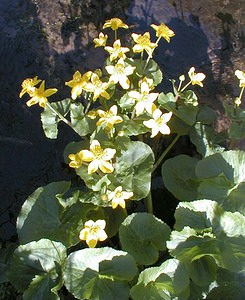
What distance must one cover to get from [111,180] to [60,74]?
113 cm

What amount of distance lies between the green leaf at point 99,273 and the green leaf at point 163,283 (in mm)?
57

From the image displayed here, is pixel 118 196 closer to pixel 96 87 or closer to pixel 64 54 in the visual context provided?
pixel 96 87

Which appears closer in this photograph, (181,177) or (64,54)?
→ (181,177)

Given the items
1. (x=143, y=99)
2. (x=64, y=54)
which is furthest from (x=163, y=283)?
(x=64, y=54)

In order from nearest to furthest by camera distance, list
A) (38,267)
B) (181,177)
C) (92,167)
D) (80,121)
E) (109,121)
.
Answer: (92,167) → (109,121) → (38,267) → (80,121) → (181,177)

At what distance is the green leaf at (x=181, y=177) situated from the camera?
254cm

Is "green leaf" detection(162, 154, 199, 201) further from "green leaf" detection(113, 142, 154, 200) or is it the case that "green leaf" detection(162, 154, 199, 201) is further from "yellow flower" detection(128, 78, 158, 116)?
"yellow flower" detection(128, 78, 158, 116)

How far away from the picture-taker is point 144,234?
7.51ft

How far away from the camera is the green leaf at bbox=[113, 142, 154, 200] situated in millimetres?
2240

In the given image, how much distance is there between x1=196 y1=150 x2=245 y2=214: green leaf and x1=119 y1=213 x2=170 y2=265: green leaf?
0.23 metres

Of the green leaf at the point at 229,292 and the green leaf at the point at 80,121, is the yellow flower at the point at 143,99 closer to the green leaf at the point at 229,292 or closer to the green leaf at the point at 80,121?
the green leaf at the point at 80,121

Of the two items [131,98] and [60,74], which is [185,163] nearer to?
[131,98]

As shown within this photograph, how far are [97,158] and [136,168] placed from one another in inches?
12.5

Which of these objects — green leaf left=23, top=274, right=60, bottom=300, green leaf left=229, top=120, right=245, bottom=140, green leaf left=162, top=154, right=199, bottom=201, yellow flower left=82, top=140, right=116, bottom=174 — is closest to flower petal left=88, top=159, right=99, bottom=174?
yellow flower left=82, top=140, right=116, bottom=174
